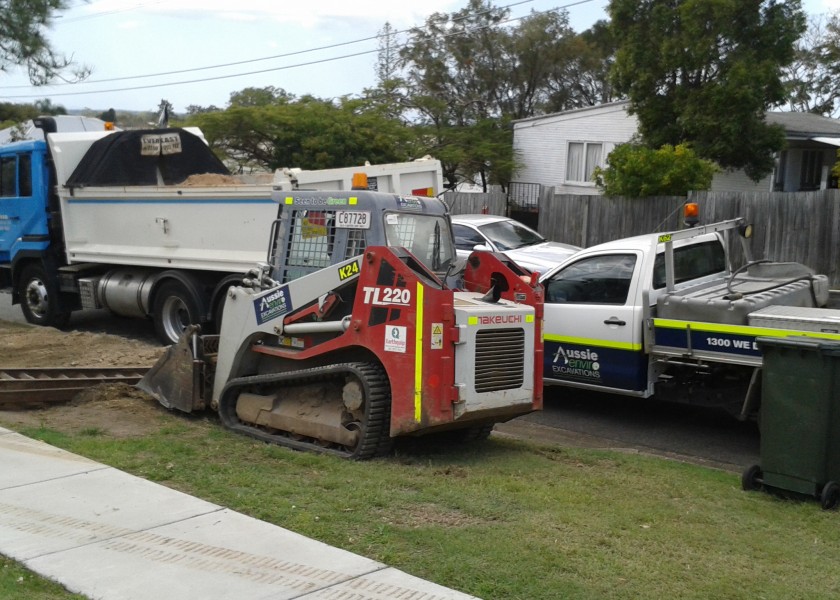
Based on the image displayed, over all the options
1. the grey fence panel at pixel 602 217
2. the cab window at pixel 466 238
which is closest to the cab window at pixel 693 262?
the cab window at pixel 466 238

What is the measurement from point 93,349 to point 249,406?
5.05m

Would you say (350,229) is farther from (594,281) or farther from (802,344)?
(802,344)

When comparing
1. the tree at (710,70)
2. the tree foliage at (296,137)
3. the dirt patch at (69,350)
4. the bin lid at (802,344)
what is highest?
the tree at (710,70)

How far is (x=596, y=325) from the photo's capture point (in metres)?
9.70

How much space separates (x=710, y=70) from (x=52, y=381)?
18820 mm

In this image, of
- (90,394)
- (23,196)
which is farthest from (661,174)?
(90,394)

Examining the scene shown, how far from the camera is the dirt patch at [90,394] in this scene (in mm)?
8727

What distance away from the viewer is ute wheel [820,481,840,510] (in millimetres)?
6465

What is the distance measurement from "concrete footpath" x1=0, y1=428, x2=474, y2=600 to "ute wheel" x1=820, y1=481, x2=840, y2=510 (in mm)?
2952

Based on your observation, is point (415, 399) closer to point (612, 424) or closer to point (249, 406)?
point (249, 406)

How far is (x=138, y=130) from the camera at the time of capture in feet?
50.0

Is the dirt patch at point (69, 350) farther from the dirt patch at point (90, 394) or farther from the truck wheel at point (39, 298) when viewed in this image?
the truck wheel at point (39, 298)

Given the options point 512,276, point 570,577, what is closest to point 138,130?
point 512,276

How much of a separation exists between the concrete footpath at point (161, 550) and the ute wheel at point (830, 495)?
2.95m
